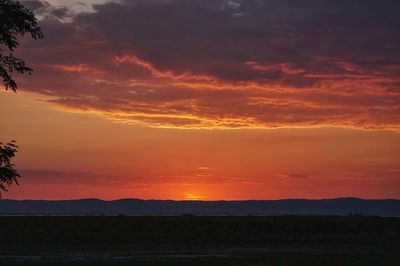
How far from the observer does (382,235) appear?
184 ft

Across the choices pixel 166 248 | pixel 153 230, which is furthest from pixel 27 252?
pixel 153 230

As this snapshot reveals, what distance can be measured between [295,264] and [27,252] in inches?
807

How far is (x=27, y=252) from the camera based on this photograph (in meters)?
44.0

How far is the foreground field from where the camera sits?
3966cm

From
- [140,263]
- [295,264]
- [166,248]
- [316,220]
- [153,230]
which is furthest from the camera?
[316,220]

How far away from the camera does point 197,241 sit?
5588 cm

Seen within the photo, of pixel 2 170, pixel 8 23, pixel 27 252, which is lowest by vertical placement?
pixel 27 252

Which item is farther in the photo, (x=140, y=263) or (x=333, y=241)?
(x=333, y=241)

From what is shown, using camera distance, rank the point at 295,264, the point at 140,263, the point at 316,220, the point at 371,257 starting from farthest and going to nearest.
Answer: the point at 316,220 < the point at 371,257 < the point at 140,263 < the point at 295,264

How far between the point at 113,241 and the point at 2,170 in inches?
1410

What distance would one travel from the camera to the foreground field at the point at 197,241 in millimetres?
39656

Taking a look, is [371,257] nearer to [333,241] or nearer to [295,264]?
[295,264]

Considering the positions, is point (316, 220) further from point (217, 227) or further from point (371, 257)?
point (371, 257)

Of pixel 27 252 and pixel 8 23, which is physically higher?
pixel 8 23
